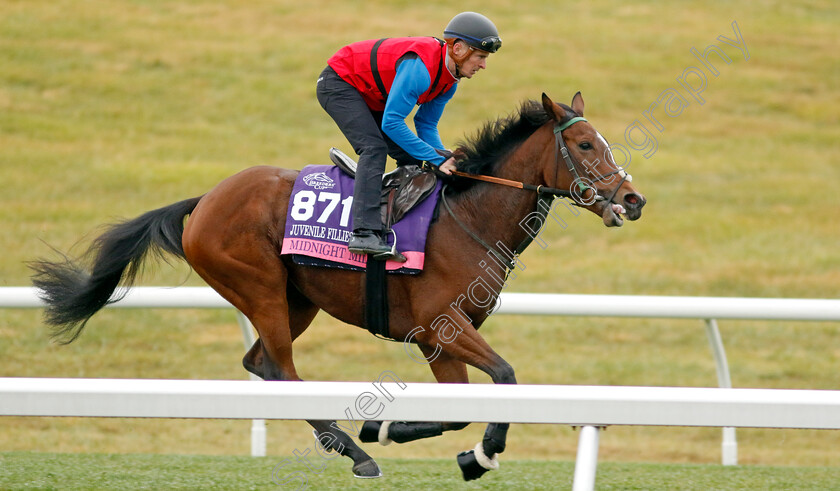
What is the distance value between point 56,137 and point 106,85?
1.97 meters

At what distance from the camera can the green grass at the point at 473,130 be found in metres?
8.30

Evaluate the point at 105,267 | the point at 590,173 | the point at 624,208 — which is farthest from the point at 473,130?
the point at 624,208

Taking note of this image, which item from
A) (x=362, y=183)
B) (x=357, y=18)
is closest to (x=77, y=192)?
(x=357, y=18)

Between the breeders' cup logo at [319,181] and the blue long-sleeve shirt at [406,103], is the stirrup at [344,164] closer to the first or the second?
the breeders' cup logo at [319,181]

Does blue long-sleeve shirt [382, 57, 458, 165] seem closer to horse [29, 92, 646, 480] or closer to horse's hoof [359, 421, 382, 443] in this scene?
horse [29, 92, 646, 480]

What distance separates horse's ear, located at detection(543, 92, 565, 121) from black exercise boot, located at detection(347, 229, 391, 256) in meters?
0.91

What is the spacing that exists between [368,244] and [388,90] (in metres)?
0.75

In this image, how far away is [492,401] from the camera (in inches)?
101

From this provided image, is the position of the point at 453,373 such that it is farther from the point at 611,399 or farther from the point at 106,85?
Answer: the point at 106,85

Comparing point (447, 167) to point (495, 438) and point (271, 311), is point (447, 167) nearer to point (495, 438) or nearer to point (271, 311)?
point (271, 311)

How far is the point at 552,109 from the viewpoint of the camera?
4184 mm

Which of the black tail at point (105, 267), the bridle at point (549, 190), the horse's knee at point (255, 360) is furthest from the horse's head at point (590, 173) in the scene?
the black tail at point (105, 267)

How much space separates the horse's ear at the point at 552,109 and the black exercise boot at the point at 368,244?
2.98 ft

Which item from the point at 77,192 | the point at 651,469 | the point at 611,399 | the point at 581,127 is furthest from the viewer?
the point at 77,192
